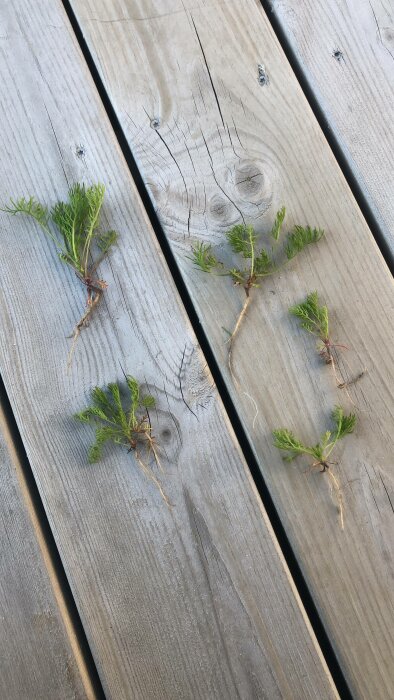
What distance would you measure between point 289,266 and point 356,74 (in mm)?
472

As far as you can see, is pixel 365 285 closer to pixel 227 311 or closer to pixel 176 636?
pixel 227 311

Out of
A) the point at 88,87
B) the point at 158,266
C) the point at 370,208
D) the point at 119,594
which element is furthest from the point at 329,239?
the point at 119,594

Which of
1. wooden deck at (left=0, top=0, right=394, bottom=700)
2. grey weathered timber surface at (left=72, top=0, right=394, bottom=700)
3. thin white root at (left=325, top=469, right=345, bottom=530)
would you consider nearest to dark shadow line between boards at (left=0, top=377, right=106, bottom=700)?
wooden deck at (left=0, top=0, right=394, bottom=700)

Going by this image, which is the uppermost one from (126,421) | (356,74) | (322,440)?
(356,74)

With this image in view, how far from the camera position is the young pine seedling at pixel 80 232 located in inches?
57.0

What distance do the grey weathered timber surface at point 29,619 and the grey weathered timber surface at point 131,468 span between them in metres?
0.05

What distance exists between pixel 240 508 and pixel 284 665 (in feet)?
0.99

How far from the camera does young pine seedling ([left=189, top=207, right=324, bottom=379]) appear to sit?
1.43 m

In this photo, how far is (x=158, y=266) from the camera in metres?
1.49

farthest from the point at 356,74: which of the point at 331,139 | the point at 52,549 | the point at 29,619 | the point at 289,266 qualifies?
the point at 29,619

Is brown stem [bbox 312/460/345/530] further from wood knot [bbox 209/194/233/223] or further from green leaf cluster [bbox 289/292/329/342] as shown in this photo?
wood knot [bbox 209/194/233/223]

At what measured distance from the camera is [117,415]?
1.41 meters

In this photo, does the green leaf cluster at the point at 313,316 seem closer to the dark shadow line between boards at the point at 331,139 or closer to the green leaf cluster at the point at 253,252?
the green leaf cluster at the point at 253,252

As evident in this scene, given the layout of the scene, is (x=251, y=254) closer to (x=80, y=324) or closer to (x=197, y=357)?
(x=197, y=357)
